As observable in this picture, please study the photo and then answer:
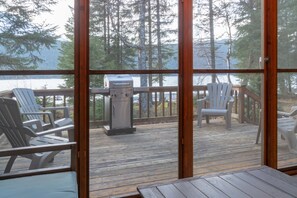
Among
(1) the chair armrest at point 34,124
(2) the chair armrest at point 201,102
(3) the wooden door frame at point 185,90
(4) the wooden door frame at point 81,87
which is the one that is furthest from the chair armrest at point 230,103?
(1) the chair armrest at point 34,124

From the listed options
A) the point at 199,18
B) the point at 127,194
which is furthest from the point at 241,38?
the point at 127,194

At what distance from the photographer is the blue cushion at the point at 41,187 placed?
152 cm

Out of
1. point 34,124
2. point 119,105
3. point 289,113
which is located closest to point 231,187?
point 119,105

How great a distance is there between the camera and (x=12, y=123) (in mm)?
2119

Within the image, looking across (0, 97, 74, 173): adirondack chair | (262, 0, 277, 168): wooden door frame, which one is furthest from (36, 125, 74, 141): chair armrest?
(262, 0, 277, 168): wooden door frame

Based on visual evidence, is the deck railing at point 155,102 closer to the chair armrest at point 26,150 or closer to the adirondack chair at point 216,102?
the adirondack chair at point 216,102

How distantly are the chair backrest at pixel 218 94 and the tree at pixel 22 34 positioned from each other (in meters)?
1.57

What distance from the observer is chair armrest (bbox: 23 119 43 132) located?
2.16 m

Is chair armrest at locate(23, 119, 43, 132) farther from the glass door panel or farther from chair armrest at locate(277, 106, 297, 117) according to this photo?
chair armrest at locate(277, 106, 297, 117)

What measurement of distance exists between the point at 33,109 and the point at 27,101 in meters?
0.09

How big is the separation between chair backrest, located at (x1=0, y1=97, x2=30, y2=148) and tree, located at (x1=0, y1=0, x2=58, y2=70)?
0.93 feet

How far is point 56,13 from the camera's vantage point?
7.11ft

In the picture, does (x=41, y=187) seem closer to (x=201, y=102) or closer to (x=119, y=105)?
(x=119, y=105)

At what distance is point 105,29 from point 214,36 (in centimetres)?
109
